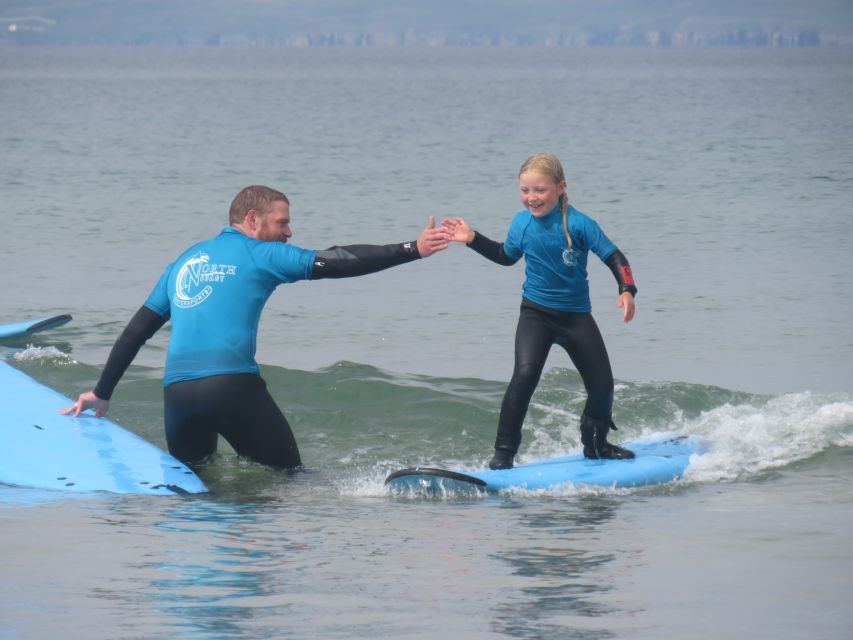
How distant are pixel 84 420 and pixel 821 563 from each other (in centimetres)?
443

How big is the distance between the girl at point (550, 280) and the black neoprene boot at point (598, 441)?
100 millimetres

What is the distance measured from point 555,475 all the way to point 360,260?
171cm

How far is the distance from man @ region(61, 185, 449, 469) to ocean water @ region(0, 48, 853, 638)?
50cm

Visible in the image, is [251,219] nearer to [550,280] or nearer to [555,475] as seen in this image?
[550,280]

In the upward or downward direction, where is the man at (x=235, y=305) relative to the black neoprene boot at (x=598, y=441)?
upward

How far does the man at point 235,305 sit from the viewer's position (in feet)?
23.7

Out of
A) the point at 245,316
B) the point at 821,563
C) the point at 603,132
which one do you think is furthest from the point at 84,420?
the point at 603,132

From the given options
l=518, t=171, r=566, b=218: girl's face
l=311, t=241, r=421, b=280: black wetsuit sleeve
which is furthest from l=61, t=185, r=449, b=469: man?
l=518, t=171, r=566, b=218: girl's face

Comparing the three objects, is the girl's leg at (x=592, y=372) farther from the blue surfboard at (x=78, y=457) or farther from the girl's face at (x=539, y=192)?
the blue surfboard at (x=78, y=457)

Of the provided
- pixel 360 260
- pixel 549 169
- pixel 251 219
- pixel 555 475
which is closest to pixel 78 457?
pixel 251 219

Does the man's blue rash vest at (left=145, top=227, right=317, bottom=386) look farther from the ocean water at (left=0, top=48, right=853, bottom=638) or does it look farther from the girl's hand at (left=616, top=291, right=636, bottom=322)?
the girl's hand at (left=616, top=291, right=636, bottom=322)

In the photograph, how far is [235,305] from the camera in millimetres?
7246

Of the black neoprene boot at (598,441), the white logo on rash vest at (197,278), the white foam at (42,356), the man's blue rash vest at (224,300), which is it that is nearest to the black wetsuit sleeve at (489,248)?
the man's blue rash vest at (224,300)

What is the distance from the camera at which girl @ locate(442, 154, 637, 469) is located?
7.53 meters
